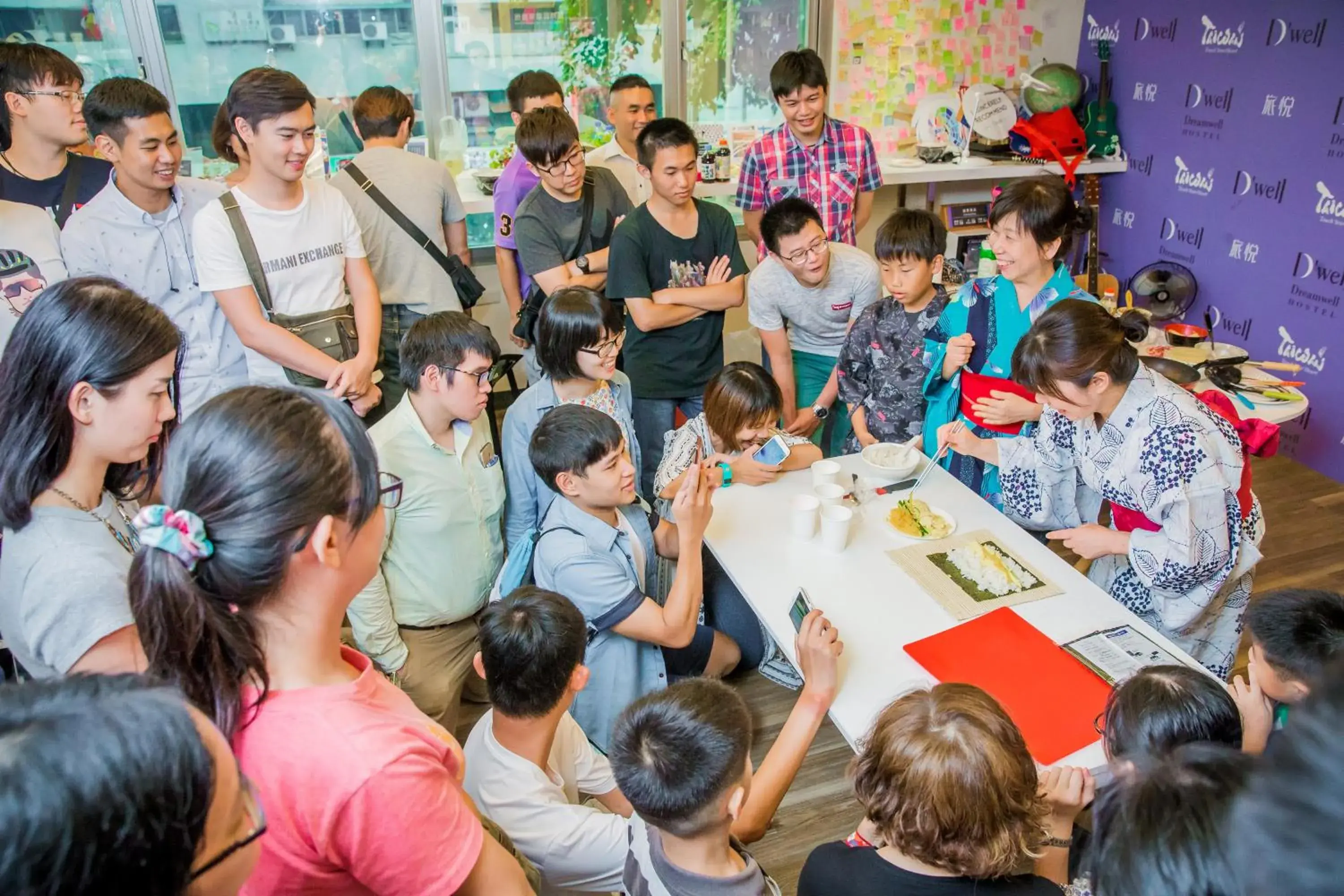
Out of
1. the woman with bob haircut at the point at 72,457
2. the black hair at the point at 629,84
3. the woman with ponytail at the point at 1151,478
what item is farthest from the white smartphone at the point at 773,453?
the black hair at the point at 629,84

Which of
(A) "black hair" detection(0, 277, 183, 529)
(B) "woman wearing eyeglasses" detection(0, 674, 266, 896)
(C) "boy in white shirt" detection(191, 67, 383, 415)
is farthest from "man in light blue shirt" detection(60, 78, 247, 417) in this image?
(B) "woman wearing eyeglasses" detection(0, 674, 266, 896)

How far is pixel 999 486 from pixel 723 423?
0.84 meters

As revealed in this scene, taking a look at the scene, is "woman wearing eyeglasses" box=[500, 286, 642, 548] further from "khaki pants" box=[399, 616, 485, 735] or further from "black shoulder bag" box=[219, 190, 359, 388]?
"black shoulder bag" box=[219, 190, 359, 388]

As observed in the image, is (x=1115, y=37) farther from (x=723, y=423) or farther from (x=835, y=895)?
(x=835, y=895)

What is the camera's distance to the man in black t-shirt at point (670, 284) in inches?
114

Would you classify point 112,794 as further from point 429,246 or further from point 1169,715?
point 429,246

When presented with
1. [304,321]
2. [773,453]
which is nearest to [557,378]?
[773,453]

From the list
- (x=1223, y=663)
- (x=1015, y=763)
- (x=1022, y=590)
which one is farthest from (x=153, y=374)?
(x=1223, y=663)

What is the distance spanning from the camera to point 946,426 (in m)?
2.38

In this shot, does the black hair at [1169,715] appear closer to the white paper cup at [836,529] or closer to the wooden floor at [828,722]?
the wooden floor at [828,722]

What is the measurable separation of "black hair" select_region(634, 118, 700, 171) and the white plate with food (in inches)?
56.0

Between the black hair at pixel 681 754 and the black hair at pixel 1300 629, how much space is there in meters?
0.90

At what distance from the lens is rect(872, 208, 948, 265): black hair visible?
2.58m

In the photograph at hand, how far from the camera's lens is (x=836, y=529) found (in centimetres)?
210
